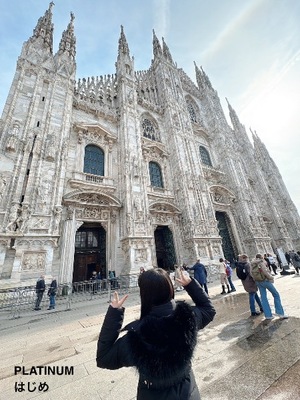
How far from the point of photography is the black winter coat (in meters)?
1.01

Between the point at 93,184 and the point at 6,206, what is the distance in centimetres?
480

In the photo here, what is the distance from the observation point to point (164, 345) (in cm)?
104

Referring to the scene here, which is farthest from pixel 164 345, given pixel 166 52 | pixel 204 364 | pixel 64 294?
pixel 166 52

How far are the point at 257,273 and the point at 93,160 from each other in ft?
41.1

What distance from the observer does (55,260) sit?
9602 mm

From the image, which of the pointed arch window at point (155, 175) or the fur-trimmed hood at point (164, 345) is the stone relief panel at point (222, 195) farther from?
the fur-trimmed hood at point (164, 345)

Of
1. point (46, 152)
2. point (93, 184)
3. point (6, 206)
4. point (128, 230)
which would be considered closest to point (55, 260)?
point (6, 206)

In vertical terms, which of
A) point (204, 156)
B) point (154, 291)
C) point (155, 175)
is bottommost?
point (154, 291)

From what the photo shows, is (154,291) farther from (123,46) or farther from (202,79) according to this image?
(202,79)

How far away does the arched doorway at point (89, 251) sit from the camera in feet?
37.8

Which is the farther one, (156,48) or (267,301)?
(156,48)

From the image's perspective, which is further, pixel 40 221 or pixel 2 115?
pixel 2 115

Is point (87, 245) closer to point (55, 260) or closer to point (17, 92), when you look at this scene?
point (55, 260)

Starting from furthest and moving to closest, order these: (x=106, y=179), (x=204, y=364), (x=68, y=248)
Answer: (x=106, y=179)
(x=68, y=248)
(x=204, y=364)
